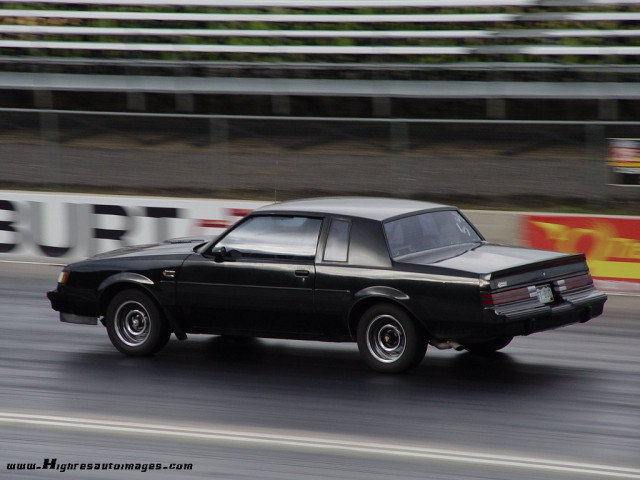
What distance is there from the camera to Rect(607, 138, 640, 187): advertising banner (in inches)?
535

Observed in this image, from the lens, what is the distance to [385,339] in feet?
26.7

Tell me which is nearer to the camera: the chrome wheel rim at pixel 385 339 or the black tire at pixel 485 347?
the chrome wheel rim at pixel 385 339

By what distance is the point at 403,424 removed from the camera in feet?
22.8

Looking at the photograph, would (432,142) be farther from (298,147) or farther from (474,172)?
(298,147)

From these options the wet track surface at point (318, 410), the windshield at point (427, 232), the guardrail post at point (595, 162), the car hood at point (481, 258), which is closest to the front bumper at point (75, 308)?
the wet track surface at point (318, 410)

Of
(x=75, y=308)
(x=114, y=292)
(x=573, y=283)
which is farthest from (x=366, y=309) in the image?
(x=75, y=308)

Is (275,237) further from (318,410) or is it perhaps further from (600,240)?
(600,240)

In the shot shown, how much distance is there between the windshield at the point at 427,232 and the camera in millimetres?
8312

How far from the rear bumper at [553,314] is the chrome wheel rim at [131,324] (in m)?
3.29

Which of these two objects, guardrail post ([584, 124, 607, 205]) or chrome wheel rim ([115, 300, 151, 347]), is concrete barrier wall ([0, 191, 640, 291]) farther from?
chrome wheel rim ([115, 300, 151, 347])

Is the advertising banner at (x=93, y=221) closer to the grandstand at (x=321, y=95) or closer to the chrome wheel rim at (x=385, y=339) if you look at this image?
the grandstand at (x=321, y=95)

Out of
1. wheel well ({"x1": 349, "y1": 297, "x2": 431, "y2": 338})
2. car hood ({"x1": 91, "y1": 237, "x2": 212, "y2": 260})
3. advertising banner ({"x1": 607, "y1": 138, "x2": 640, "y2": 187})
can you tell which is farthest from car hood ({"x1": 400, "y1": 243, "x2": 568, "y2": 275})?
advertising banner ({"x1": 607, "y1": 138, "x2": 640, "y2": 187})

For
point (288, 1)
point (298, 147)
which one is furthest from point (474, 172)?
point (288, 1)

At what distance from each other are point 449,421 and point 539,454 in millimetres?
911
